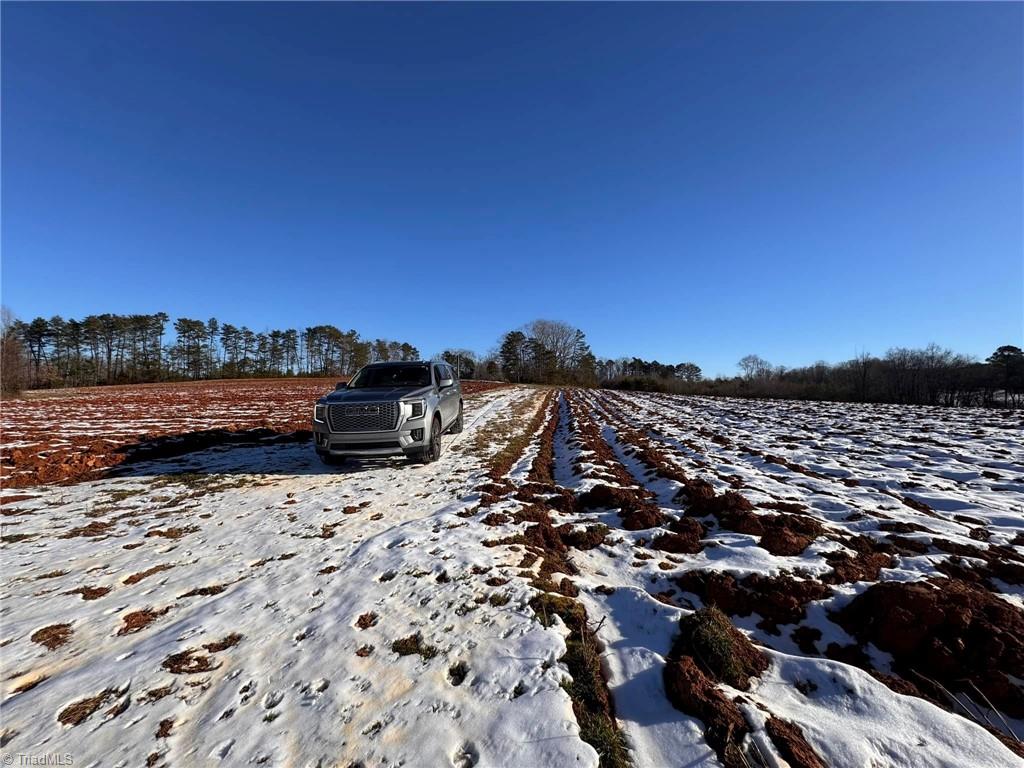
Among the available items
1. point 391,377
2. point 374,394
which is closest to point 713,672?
point 374,394

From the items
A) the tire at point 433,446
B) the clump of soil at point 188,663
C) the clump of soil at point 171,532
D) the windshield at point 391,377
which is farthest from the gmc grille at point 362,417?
the clump of soil at point 188,663

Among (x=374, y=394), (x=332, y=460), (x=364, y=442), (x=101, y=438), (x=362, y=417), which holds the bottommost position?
(x=332, y=460)

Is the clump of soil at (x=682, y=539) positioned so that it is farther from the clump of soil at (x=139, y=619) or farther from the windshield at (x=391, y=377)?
the windshield at (x=391, y=377)

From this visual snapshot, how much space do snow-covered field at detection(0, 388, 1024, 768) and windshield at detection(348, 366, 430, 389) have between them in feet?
10.2

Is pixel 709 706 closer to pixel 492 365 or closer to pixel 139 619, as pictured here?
pixel 139 619

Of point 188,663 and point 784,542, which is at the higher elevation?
point 784,542

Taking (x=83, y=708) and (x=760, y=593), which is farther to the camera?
(x=760, y=593)

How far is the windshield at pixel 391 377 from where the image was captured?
917 centimetres

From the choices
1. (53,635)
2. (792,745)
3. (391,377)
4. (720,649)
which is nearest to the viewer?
(792,745)

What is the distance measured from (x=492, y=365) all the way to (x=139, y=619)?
252 ft

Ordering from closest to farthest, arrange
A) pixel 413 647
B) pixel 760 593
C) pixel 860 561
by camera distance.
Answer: pixel 413 647 < pixel 760 593 < pixel 860 561

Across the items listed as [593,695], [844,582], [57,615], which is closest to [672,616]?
[593,695]

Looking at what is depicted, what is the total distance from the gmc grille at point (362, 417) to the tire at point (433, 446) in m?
0.88

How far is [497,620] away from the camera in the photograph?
3.04m
